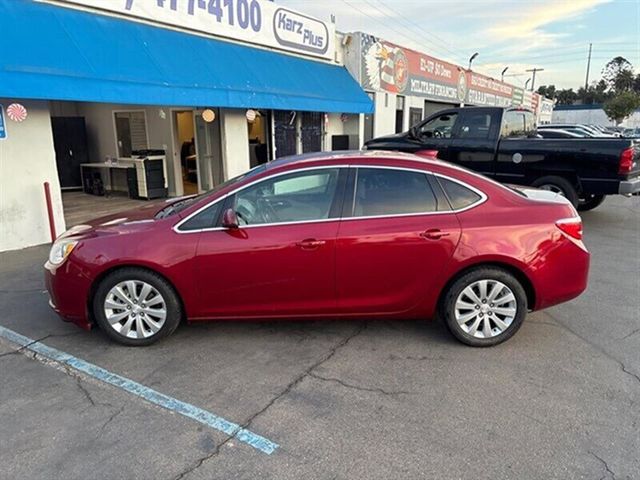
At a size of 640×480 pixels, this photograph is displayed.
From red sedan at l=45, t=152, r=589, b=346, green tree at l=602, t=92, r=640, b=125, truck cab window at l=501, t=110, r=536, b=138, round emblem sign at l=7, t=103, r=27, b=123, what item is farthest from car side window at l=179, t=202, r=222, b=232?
green tree at l=602, t=92, r=640, b=125

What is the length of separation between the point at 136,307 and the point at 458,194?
2.85 metres

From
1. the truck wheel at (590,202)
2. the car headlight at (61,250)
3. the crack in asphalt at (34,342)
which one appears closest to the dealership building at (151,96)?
the car headlight at (61,250)

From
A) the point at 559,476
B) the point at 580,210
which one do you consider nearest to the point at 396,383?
the point at 559,476

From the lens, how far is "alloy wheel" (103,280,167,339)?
368 cm

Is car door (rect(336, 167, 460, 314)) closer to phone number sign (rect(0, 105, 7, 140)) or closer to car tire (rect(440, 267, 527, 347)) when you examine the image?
car tire (rect(440, 267, 527, 347))

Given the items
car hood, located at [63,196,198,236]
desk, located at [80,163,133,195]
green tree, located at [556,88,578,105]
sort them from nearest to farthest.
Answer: car hood, located at [63,196,198,236] → desk, located at [80,163,133,195] → green tree, located at [556,88,578,105]

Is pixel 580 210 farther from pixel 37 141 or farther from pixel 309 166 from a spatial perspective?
pixel 37 141

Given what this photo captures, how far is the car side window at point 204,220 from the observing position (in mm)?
3660

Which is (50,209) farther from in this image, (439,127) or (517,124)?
(517,124)

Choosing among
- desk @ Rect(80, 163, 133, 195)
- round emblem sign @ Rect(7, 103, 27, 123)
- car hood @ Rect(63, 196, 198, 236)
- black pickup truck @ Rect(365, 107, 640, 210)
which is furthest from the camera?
desk @ Rect(80, 163, 133, 195)

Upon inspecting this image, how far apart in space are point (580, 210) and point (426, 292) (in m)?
7.65

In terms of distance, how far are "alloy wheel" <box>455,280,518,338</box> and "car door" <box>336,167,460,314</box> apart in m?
0.33

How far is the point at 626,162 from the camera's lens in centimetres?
729

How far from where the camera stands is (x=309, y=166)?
381 cm
